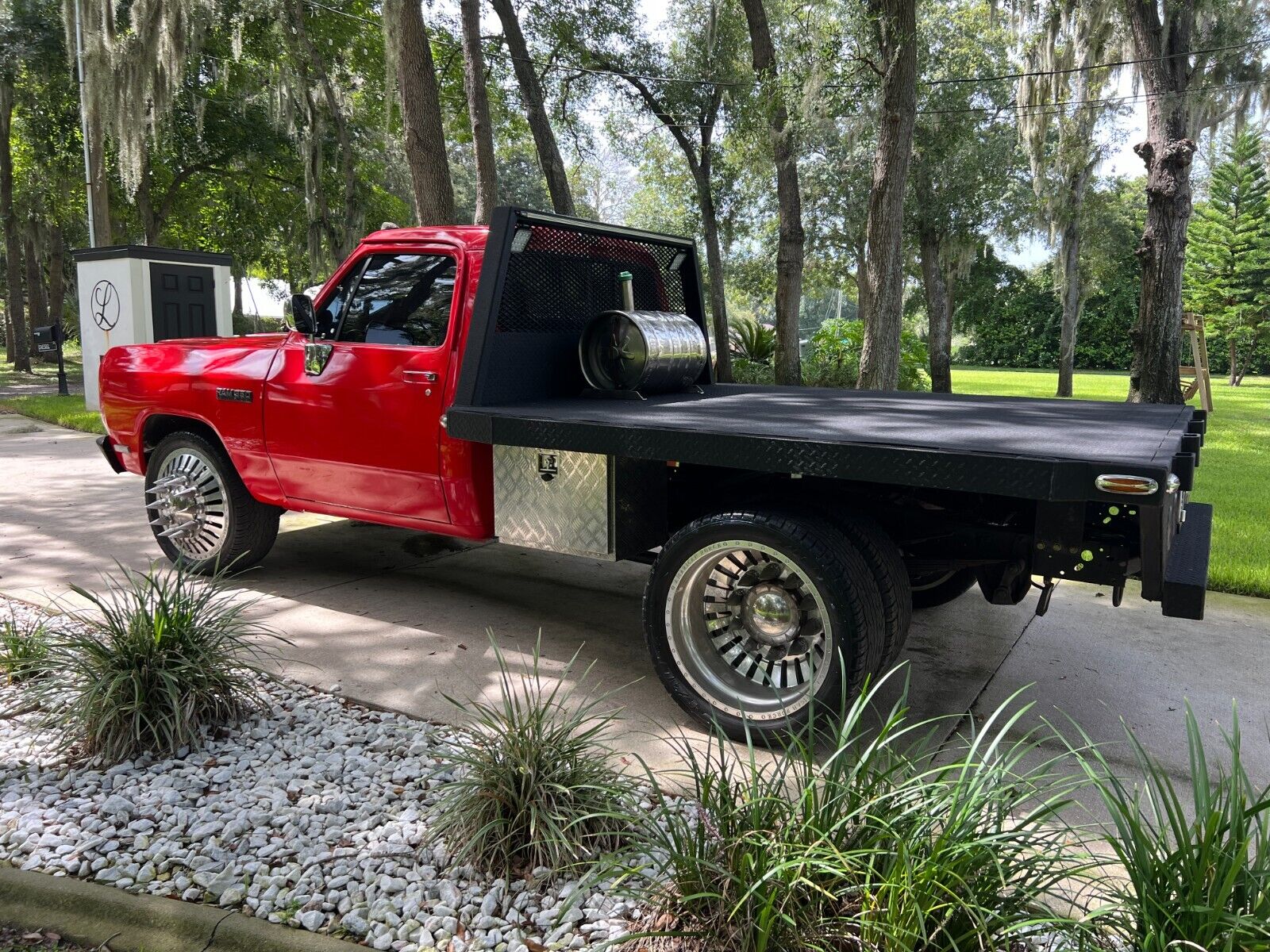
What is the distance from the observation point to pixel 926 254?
2367cm

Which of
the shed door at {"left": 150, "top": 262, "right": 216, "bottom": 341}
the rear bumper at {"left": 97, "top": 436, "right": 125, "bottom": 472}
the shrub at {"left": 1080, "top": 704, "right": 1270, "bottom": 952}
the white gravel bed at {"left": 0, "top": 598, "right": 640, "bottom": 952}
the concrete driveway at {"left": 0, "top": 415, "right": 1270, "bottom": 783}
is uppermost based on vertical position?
the shed door at {"left": 150, "top": 262, "right": 216, "bottom": 341}

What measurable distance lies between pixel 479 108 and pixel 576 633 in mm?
9256

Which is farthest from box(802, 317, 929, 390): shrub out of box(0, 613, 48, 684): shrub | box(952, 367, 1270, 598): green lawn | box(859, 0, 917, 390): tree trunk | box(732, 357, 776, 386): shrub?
box(0, 613, 48, 684): shrub

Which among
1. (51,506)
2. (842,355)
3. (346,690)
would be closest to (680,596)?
(346,690)

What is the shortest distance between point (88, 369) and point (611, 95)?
11.5 m

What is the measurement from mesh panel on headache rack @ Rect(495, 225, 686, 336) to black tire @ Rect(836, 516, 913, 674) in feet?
6.66

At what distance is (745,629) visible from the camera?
3.81 meters

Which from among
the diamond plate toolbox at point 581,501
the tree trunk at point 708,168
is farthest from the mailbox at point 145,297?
the diamond plate toolbox at point 581,501

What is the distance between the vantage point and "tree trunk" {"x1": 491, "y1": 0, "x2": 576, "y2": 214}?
629 inches

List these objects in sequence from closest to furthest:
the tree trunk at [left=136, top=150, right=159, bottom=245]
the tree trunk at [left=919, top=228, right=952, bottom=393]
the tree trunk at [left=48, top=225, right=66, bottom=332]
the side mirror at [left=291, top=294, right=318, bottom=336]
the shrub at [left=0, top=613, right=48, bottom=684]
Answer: the shrub at [left=0, top=613, right=48, bottom=684] < the side mirror at [left=291, top=294, right=318, bottom=336] < the tree trunk at [left=136, top=150, right=159, bottom=245] < the tree trunk at [left=919, top=228, right=952, bottom=393] < the tree trunk at [left=48, top=225, right=66, bottom=332]

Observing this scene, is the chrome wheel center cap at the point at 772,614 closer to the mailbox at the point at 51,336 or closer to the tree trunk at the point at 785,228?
A: the tree trunk at the point at 785,228

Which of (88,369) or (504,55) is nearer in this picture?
(88,369)

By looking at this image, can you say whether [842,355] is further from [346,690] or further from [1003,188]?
[346,690]

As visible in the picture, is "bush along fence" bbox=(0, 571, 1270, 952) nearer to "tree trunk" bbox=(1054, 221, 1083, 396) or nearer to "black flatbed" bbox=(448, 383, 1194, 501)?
"black flatbed" bbox=(448, 383, 1194, 501)
